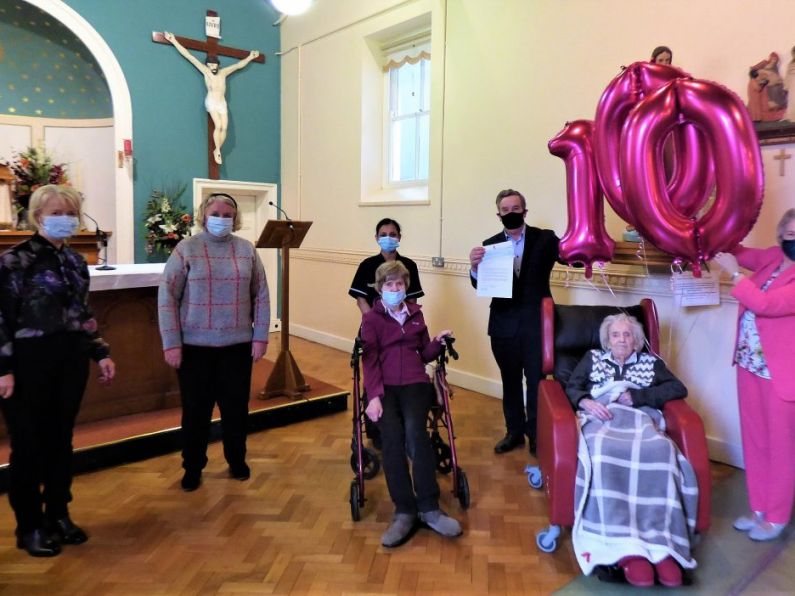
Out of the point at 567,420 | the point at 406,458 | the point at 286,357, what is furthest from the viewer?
the point at 286,357

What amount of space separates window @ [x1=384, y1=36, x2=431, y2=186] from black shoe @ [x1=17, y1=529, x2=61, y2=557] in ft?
13.8

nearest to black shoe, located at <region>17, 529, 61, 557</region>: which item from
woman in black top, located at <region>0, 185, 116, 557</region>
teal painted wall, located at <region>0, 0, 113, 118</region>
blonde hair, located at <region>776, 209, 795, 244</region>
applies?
woman in black top, located at <region>0, 185, 116, 557</region>

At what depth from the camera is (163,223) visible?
6.06 meters

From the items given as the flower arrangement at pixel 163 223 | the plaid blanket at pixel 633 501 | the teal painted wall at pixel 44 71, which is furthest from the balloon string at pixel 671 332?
the teal painted wall at pixel 44 71

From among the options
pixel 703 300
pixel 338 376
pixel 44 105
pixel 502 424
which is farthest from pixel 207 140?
pixel 703 300

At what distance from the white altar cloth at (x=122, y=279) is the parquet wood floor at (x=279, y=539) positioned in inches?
40.7

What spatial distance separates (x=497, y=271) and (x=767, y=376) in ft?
4.29

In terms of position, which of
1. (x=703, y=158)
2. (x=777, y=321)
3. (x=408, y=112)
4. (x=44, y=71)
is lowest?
(x=777, y=321)

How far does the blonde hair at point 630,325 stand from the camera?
265 cm

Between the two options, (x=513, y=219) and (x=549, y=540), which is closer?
(x=549, y=540)

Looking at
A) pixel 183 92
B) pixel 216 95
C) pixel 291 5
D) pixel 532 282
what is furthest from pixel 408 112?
pixel 532 282

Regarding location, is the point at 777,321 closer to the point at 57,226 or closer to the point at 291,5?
the point at 57,226

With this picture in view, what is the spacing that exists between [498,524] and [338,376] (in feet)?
9.06

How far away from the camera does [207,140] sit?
6.63 metres
